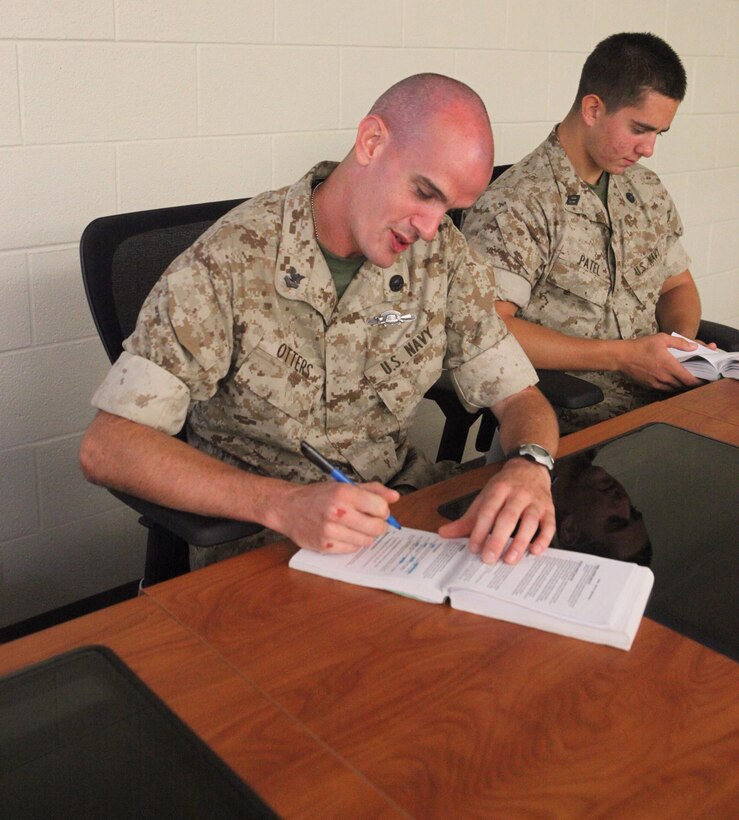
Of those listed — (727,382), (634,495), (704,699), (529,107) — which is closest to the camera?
(704,699)

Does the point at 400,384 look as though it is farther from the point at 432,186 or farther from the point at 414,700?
the point at 414,700

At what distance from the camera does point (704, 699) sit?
0.98 meters

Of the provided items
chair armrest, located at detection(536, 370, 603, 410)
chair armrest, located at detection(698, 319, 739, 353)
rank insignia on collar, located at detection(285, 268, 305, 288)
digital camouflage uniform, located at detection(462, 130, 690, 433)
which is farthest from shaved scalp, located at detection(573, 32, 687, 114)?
rank insignia on collar, located at detection(285, 268, 305, 288)

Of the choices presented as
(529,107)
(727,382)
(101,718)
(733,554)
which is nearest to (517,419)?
(733,554)

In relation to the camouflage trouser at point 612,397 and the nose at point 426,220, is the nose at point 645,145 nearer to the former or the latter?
the camouflage trouser at point 612,397

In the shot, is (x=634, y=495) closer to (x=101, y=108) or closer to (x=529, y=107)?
(x=101, y=108)

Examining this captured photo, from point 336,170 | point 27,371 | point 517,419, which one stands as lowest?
point 27,371

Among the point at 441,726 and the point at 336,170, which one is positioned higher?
the point at 336,170

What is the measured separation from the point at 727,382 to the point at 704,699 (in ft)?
3.70

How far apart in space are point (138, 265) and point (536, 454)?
672 millimetres

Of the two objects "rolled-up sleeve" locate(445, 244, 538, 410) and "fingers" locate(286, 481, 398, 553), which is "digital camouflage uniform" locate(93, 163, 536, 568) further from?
"fingers" locate(286, 481, 398, 553)

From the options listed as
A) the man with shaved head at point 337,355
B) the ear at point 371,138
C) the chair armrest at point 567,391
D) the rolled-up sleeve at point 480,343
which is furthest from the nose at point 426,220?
the chair armrest at point 567,391

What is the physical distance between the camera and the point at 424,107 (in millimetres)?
1437

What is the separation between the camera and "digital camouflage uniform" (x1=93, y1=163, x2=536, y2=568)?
1.43 meters
